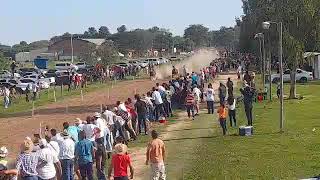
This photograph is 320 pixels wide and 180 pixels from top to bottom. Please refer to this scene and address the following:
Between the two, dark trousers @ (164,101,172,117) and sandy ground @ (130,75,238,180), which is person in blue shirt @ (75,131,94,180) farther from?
dark trousers @ (164,101,172,117)

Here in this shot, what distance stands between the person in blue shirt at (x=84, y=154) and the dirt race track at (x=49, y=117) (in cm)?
672

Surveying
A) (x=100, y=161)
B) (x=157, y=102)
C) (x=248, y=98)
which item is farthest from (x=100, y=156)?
(x=157, y=102)

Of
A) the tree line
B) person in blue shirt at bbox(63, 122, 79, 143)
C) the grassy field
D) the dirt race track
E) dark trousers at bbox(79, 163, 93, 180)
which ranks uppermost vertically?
the tree line

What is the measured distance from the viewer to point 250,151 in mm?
20969

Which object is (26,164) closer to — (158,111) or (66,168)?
(66,168)

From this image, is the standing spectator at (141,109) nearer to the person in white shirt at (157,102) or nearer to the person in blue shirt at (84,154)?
the person in white shirt at (157,102)

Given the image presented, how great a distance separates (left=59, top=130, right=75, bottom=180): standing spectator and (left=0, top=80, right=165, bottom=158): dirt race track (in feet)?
22.2

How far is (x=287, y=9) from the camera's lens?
125 ft

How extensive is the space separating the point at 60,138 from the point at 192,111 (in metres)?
16.0

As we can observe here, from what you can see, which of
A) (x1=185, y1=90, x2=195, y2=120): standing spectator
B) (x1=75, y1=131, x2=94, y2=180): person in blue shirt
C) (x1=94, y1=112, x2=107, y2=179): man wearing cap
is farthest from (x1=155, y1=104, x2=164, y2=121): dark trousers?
(x1=75, y1=131, x2=94, y2=180): person in blue shirt

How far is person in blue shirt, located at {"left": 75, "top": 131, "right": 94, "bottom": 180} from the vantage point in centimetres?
1591

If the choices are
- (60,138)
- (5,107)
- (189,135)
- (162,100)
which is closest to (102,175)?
(60,138)

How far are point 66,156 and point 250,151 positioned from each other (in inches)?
295

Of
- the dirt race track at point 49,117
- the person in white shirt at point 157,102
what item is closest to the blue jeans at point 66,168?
the dirt race track at point 49,117
